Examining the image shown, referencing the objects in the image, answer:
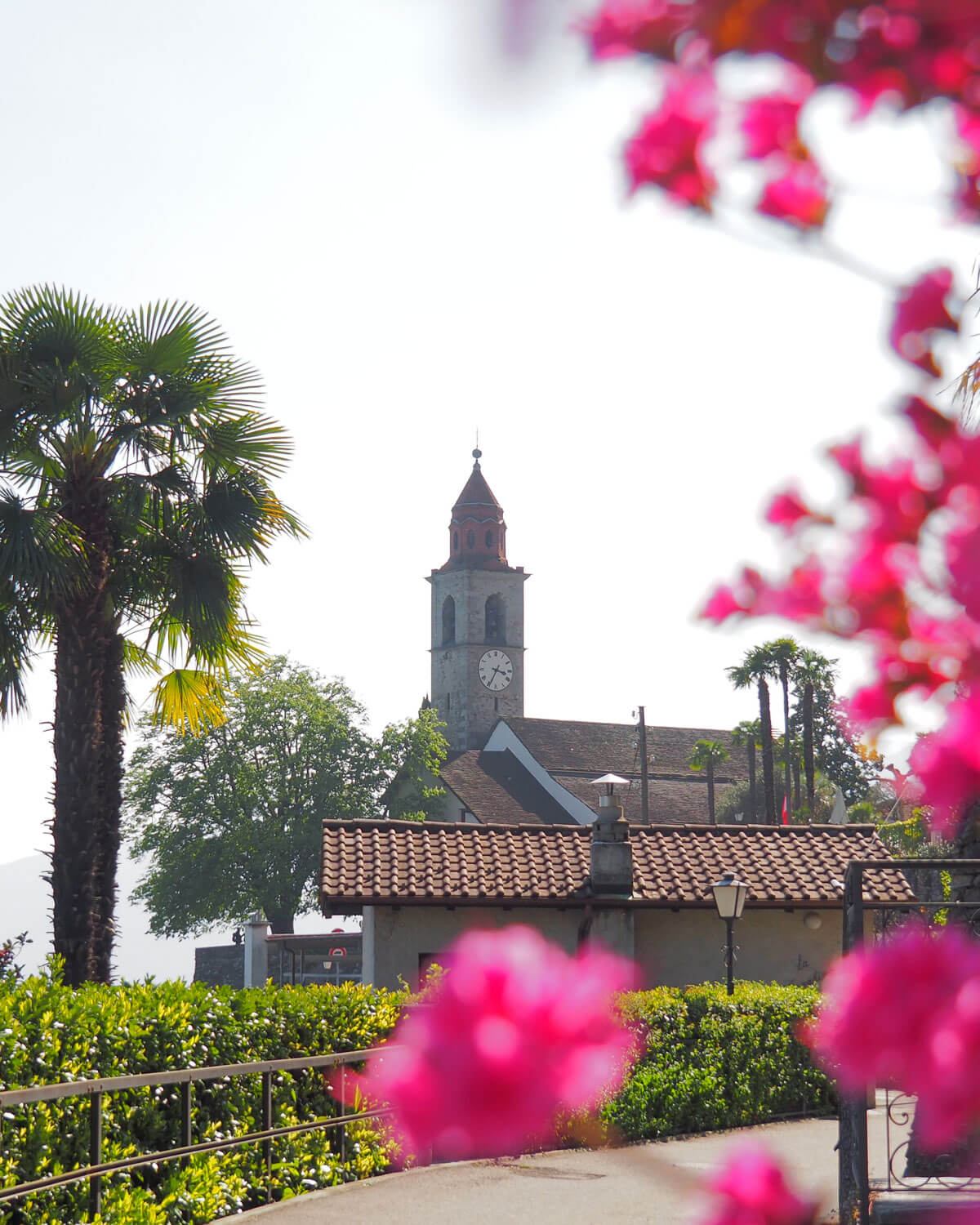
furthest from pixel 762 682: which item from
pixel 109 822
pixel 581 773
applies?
pixel 109 822

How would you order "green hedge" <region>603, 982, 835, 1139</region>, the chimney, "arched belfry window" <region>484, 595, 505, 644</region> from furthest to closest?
"arched belfry window" <region>484, 595, 505, 644</region> → the chimney → "green hedge" <region>603, 982, 835, 1139</region>

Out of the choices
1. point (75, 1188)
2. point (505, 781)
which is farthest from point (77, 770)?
point (505, 781)

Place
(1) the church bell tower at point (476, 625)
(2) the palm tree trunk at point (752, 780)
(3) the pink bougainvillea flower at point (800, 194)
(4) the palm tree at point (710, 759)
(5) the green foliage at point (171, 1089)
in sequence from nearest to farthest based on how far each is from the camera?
1. (3) the pink bougainvillea flower at point (800, 194)
2. (5) the green foliage at point (171, 1089)
3. (2) the palm tree trunk at point (752, 780)
4. (4) the palm tree at point (710, 759)
5. (1) the church bell tower at point (476, 625)

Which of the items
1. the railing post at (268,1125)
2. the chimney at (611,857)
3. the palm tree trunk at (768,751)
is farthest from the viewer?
the palm tree trunk at (768,751)

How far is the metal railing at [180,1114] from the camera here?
7508mm

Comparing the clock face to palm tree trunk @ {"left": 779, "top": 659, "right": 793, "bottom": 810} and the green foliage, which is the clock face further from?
the green foliage

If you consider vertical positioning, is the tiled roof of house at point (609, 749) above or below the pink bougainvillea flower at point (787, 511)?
above

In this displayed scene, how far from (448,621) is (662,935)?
5842cm

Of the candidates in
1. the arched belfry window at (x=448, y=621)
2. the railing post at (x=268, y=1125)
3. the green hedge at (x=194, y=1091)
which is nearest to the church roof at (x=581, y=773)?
the arched belfry window at (x=448, y=621)

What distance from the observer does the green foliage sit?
316 inches

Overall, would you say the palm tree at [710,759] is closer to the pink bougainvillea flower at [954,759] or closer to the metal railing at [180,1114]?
the metal railing at [180,1114]

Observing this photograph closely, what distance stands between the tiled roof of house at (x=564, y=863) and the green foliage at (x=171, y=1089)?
10.3 metres

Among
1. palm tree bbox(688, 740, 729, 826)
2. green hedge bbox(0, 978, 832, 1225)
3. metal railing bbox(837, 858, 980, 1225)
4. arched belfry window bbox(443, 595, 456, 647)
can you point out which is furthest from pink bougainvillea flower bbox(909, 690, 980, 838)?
arched belfry window bbox(443, 595, 456, 647)

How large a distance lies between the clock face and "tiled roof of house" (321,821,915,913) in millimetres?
52275
